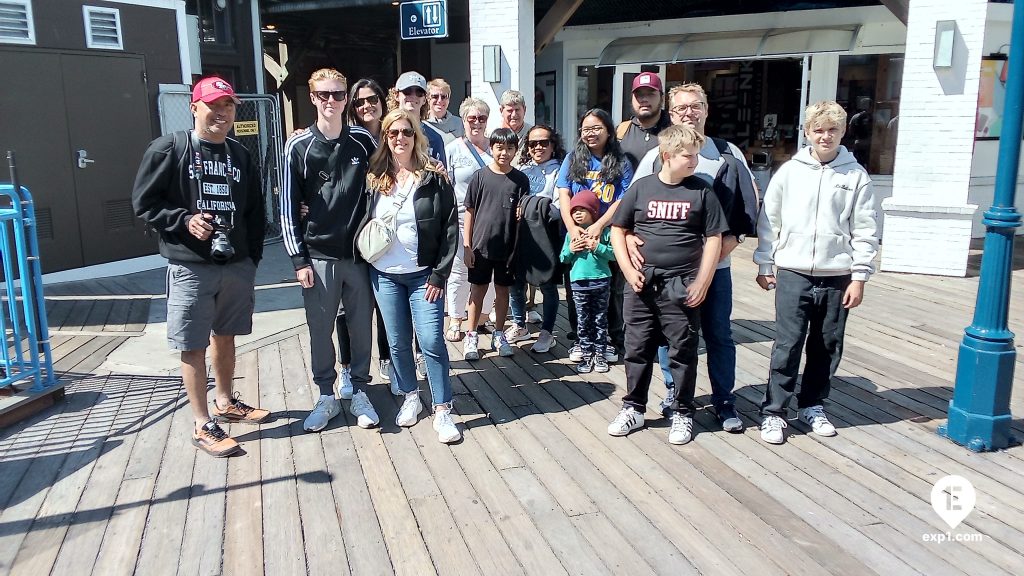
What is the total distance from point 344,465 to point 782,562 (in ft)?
6.48

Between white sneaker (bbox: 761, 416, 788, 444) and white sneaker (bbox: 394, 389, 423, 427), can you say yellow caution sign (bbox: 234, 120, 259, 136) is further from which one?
white sneaker (bbox: 761, 416, 788, 444)

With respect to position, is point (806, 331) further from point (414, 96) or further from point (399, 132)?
point (414, 96)

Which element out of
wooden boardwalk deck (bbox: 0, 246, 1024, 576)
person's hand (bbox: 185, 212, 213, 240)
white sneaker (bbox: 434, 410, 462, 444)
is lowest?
wooden boardwalk deck (bbox: 0, 246, 1024, 576)

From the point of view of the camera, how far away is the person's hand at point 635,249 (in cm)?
371

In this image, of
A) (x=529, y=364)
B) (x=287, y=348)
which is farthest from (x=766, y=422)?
(x=287, y=348)

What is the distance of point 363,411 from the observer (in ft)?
13.4

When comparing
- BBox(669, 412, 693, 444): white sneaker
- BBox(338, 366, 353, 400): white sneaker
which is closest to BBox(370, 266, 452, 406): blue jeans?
BBox(338, 366, 353, 400): white sneaker

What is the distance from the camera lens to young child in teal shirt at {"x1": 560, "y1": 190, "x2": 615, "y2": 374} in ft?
15.0

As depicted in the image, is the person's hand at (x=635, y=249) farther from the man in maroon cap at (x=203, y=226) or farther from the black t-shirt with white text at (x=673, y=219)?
the man in maroon cap at (x=203, y=226)

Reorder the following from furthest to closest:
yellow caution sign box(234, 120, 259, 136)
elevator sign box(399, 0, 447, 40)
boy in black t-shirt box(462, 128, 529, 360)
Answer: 1. yellow caution sign box(234, 120, 259, 136)
2. elevator sign box(399, 0, 447, 40)
3. boy in black t-shirt box(462, 128, 529, 360)

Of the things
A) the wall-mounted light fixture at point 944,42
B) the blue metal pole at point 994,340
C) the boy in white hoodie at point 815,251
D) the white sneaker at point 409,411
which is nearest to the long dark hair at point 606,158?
the boy in white hoodie at point 815,251

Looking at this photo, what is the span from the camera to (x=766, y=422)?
3.89 m

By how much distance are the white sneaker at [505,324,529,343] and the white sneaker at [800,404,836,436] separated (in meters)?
2.15

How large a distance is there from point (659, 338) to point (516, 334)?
185cm
